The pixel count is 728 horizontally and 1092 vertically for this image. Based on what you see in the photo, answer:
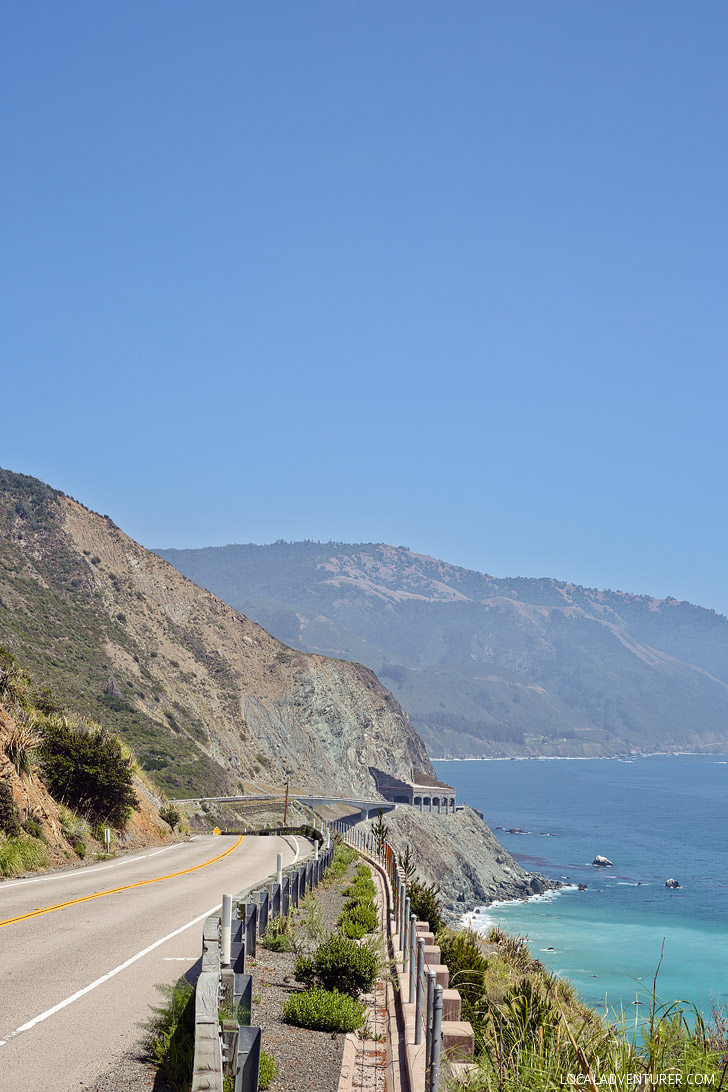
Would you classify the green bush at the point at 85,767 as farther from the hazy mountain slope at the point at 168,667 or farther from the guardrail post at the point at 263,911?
the hazy mountain slope at the point at 168,667

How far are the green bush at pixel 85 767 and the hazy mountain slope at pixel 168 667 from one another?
45.0 m

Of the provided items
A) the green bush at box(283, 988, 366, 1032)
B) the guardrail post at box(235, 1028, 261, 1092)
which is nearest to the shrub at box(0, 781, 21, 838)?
the green bush at box(283, 988, 366, 1032)

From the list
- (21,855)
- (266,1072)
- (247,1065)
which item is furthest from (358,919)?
(247,1065)

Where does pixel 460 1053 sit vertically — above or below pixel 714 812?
above

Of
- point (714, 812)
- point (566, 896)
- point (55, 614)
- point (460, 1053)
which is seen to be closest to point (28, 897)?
point (460, 1053)

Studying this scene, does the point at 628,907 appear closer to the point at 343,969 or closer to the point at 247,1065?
the point at 343,969

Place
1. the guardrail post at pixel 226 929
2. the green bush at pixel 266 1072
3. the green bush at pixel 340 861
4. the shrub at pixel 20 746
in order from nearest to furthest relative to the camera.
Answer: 1. the green bush at pixel 266 1072
2. the guardrail post at pixel 226 929
3. the shrub at pixel 20 746
4. the green bush at pixel 340 861

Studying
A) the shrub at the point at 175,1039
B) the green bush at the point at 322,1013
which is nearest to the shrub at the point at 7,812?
the green bush at the point at 322,1013

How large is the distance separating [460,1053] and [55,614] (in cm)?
9561

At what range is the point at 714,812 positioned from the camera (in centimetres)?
19112

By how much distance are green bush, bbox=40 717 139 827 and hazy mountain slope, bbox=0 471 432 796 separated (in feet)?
148

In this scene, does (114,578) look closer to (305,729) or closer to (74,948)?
(305,729)

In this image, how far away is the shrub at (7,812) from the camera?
2248 centimetres

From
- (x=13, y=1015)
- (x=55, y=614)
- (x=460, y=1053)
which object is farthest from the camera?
(x=55, y=614)
